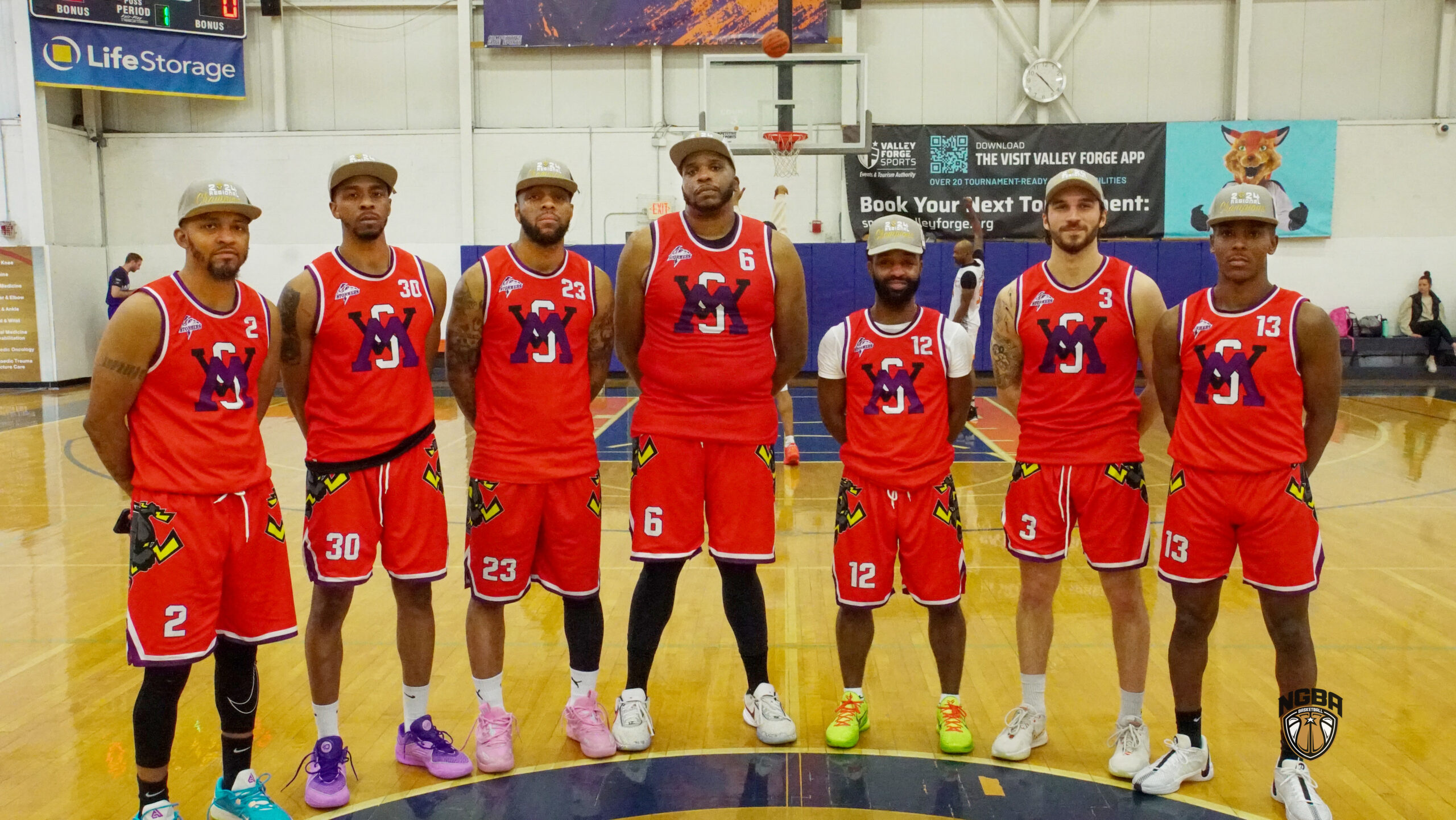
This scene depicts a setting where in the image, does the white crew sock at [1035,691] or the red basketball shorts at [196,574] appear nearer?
the red basketball shorts at [196,574]

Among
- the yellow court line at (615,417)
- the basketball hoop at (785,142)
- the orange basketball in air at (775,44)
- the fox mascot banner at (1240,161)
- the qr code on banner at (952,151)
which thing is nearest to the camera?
the yellow court line at (615,417)

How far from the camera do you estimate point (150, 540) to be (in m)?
3.00

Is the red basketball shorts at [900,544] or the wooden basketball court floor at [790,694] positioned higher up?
the red basketball shorts at [900,544]

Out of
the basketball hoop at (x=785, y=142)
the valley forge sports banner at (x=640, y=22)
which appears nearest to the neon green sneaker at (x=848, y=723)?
the basketball hoop at (x=785, y=142)

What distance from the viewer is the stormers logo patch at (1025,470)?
146 inches

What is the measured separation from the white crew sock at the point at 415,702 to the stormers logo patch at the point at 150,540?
101 cm

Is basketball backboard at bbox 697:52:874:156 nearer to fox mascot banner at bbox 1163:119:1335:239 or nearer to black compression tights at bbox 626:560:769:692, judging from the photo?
fox mascot banner at bbox 1163:119:1335:239

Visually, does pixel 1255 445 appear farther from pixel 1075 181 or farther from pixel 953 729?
pixel 953 729

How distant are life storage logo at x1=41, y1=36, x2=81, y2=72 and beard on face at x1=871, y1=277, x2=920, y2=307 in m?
16.0

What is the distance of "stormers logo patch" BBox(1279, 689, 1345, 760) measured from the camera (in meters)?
3.37

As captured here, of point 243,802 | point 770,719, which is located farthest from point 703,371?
point 243,802

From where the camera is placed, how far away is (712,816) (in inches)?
131

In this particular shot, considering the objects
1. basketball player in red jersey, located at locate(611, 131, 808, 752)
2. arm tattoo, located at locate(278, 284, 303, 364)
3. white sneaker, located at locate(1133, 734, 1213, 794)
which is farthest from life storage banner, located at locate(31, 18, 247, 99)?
white sneaker, located at locate(1133, 734, 1213, 794)

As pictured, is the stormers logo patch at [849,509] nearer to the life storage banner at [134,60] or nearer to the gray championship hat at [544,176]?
the gray championship hat at [544,176]
